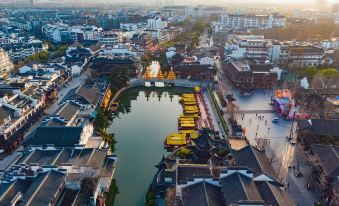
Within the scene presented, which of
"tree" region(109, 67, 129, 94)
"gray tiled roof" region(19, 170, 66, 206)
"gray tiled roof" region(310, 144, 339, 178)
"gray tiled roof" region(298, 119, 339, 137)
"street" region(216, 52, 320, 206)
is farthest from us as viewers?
"tree" region(109, 67, 129, 94)

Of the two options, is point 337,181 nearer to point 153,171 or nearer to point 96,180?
point 153,171

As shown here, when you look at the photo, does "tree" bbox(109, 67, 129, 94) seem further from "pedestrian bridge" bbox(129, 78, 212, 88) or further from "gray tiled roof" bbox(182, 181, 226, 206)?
"gray tiled roof" bbox(182, 181, 226, 206)

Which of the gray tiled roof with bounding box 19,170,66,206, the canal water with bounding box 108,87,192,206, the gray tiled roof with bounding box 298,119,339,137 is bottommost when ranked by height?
the canal water with bounding box 108,87,192,206

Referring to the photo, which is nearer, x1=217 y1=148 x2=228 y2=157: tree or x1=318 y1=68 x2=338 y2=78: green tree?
x1=217 y1=148 x2=228 y2=157: tree

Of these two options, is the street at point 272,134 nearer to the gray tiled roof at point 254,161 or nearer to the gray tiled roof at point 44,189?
the gray tiled roof at point 254,161

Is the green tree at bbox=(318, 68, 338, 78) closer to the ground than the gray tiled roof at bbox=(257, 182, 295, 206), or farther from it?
farther from it

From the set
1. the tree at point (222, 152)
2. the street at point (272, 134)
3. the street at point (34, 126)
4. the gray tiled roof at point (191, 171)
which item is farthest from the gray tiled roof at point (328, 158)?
the street at point (34, 126)

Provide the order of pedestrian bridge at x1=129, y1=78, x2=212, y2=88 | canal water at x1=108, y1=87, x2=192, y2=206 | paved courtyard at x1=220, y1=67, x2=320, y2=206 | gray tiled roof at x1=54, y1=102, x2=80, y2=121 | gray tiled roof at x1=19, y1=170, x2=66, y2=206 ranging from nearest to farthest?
gray tiled roof at x1=19, y1=170, x2=66, y2=206 < paved courtyard at x1=220, y1=67, x2=320, y2=206 < canal water at x1=108, y1=87, x2=192, y2=206 < gray tiled roof at x1=54, y1=102, x2=80, y2=121 < pedestrian bridge at x1=129, y1=78, x2=212, y2=88

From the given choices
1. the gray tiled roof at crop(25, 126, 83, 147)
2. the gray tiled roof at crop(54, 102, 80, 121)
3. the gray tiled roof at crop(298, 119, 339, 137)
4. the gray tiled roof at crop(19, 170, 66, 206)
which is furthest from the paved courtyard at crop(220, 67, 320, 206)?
the gray tiled roof at crop(54, 102, 80, 121)
